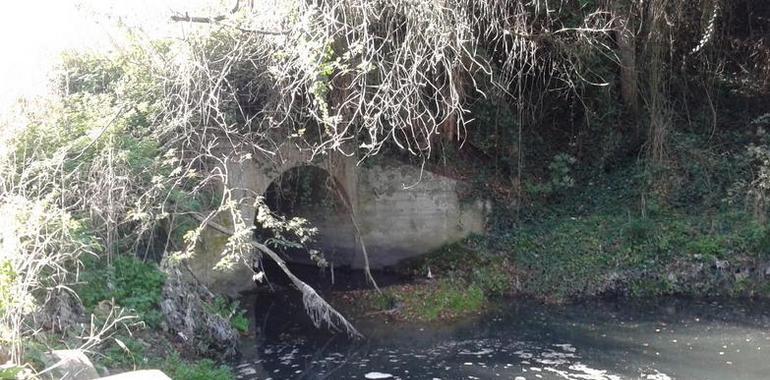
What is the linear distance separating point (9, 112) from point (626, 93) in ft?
34.3

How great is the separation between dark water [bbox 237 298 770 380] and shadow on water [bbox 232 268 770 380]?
0.01m

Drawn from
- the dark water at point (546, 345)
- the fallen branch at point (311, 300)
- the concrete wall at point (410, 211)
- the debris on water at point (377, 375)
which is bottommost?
the debris on water at point (377, 375)

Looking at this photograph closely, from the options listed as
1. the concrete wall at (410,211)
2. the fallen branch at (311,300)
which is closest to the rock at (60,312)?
the fallen branch at (311,300)

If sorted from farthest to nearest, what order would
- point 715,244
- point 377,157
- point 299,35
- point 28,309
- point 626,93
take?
1. point 626,93
2. point 377,157
3. point 715,244
4. point 299,35
5. point 28,309

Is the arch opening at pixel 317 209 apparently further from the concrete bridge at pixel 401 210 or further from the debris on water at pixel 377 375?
the debris on water at pixel 377 375

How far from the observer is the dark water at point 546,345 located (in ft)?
26.2

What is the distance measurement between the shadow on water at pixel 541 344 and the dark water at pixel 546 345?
12mm

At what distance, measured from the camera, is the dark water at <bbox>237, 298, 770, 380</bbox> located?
798cm

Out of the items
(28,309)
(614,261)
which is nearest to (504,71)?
(614,261)

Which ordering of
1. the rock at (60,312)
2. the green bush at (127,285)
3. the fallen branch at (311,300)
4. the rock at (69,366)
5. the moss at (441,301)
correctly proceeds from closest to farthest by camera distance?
1. the rock at (69,366)
2. the rock at (60,312)
3. the green bush at (127,285)
4. the fallen branch at (311,300)
5. the moss at (441,301)

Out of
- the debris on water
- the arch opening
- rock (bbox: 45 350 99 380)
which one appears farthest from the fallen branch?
rock (bbox: 45 350 99 380)

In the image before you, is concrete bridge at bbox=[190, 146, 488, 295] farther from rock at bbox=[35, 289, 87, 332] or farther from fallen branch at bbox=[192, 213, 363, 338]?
rock at bbox=[35, 289, 87, 332]

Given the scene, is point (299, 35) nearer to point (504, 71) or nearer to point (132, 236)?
point (132, 236)

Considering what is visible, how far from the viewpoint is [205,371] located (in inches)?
289
